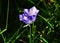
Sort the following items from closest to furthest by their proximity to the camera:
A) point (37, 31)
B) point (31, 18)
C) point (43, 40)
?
1. point (31, 18)
2. point (43, 40)
3. point (37, 31)

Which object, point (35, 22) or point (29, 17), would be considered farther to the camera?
point (35, 22)

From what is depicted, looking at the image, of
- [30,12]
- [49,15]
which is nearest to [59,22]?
[49,15]

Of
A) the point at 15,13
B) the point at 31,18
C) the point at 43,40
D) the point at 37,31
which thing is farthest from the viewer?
the point at 15,13

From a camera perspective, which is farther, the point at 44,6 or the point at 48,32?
the point at 44,6

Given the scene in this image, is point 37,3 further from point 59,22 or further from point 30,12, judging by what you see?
point 30,12

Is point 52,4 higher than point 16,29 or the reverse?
higher

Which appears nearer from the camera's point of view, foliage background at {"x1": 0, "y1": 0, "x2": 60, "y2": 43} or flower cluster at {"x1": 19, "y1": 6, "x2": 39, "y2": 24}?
flower cluster at {"x1": 19, "y1": 6, "x2": 39, "y2": 24}

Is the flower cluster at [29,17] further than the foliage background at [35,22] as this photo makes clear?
No
